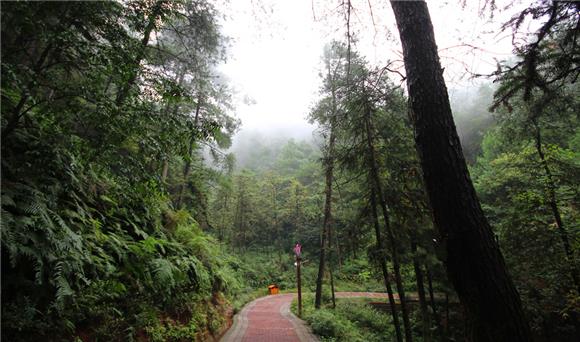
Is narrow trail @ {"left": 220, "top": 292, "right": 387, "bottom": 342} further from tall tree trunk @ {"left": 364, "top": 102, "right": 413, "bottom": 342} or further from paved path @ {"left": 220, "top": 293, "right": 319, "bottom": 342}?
tall tree trunk @ {"left": 364, "top": 102, "right": 413, "bottom": 342}

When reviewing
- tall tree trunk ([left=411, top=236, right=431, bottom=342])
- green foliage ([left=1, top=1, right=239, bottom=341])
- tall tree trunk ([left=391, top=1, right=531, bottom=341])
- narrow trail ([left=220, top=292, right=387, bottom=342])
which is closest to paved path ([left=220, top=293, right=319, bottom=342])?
narrow trail ([left=220, top=292, right=387, bottom=342])

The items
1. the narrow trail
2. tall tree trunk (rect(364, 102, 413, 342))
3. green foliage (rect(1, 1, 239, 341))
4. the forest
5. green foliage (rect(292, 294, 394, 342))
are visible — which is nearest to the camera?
the forest

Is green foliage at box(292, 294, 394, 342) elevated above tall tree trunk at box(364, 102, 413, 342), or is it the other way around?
tall tree trunk at box(364, 102, 413, 342)

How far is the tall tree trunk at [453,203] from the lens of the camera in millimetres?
1885

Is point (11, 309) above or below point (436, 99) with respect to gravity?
below

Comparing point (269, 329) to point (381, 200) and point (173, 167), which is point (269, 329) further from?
point (173, 167)

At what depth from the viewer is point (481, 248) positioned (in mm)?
1998

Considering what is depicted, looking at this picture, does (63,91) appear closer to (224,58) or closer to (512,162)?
(224,58)

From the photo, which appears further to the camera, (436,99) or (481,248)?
(436,99)

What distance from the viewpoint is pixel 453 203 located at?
213cm

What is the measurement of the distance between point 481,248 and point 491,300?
32 cm

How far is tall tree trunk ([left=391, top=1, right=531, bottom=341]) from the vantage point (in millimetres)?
1885

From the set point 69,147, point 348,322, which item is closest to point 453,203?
point 69,147

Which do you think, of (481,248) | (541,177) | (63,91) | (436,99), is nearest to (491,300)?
(481,248)
